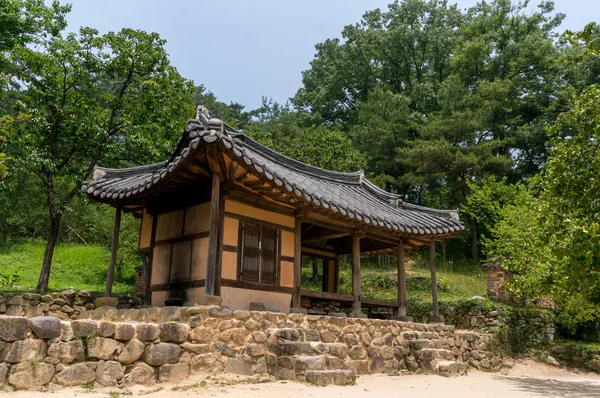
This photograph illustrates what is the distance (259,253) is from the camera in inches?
405

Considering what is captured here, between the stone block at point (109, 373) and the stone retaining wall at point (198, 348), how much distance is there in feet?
0.04

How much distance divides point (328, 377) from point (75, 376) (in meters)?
3.77

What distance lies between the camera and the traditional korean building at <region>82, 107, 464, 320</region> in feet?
28.0

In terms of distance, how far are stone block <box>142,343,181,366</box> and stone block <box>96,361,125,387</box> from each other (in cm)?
42

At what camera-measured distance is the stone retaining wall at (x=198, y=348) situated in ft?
19.8

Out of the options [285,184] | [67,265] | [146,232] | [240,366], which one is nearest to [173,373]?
[240,366]

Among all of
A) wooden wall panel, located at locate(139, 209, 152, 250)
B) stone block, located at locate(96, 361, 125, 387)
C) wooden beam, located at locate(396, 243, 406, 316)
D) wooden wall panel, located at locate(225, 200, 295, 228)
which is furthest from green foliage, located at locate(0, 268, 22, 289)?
wooden beam, located at locate(396, 243, 406, 316)

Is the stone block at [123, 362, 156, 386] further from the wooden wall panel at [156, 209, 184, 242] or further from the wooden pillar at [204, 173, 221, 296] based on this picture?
the wooden wall panel at [156, 209, 184, 242]

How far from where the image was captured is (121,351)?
22.0 feet

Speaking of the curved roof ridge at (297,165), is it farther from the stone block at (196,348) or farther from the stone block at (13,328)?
the stone block at (13,328)

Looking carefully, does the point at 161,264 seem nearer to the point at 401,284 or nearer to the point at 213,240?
the point at 213,240

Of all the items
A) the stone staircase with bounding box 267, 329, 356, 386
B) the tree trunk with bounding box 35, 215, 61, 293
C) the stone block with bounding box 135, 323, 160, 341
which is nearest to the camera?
the stone block with bounding box 135, 323, 160, 341

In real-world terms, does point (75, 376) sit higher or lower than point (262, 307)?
lower

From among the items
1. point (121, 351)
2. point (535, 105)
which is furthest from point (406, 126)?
point (121, 351)
